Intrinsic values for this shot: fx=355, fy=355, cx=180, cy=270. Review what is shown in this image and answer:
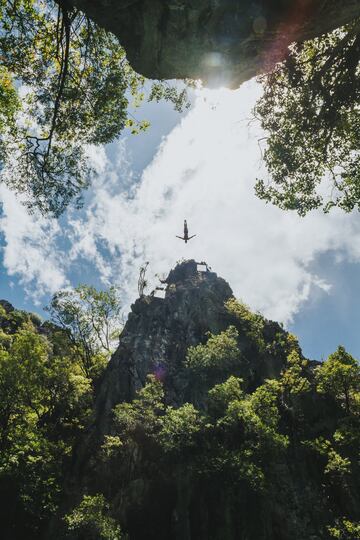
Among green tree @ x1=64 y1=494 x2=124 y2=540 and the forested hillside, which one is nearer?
green tree @ x1=64 y1=494 x2=124 y2=540

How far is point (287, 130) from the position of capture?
15.7 m

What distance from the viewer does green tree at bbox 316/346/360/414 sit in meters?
30.7

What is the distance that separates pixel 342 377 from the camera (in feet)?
101

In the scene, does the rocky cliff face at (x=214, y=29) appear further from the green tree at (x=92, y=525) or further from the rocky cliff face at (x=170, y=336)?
the rocky cliff face at (x=170, y=336)

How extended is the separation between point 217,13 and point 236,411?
2528 centimetres

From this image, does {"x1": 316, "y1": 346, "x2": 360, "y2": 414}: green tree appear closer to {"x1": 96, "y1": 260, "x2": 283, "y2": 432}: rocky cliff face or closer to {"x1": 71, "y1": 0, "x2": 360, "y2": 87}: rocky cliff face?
{"x1": 96, "y1": 260, "x2": 283, "y2": 432}: rocky cliff face

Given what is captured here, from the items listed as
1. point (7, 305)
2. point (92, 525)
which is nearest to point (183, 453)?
point (92, 525)

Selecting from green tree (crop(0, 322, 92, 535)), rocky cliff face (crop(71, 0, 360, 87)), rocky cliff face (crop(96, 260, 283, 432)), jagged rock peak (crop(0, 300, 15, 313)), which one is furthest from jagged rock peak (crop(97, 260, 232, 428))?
rocky cliff face (crop(71, 0, 360, 87))

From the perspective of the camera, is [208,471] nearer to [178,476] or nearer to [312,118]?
[178,476]

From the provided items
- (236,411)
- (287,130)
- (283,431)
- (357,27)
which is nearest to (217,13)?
(357,27)

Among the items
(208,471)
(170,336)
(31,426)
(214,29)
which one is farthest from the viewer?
(170,336)

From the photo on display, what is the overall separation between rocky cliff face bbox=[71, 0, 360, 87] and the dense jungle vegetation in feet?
76.0

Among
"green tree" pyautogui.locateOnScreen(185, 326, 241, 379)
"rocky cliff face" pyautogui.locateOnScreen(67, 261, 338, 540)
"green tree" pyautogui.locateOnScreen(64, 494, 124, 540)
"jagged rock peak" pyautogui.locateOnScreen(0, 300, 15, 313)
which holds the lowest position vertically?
"green tree" pyautogui.locateOnScreen(64, 494, 124, 540)

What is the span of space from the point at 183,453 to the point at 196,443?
1465 millimetres
